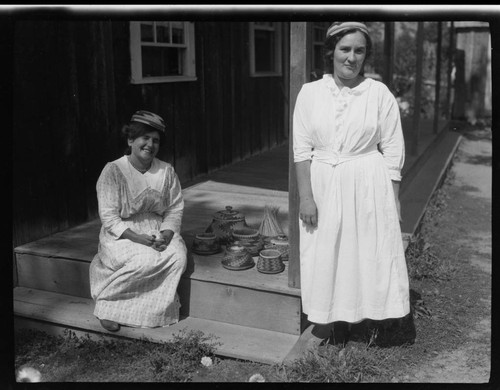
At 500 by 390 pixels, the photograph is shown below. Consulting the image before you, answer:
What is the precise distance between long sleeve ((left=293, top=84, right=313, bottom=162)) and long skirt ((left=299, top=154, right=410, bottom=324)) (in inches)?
3.6

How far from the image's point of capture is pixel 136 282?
371 cm

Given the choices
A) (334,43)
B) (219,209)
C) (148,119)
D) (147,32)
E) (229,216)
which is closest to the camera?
(334,43)

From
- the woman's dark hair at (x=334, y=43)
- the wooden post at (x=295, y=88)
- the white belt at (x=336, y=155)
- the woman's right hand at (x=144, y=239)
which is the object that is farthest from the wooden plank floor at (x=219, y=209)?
the woman's dark hair at (x=334, y=43)

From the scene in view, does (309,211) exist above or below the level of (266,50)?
below

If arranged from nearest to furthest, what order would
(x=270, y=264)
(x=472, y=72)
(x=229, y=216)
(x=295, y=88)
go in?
(x=295, y=88) < (x=270, y=264) < (x=229, y=216) < (x=472, y=72)

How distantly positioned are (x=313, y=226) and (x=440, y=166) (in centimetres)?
667

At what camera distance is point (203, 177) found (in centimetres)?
708

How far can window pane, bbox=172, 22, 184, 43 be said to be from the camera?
254 inches

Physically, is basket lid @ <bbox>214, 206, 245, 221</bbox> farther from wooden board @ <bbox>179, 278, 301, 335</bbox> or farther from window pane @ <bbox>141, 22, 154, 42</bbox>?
window pane @ <bbox>141, 22, 154, 42</bbox>

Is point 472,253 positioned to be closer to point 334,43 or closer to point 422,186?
point 422,186

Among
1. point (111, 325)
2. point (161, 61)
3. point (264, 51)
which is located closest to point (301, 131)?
point (111, 325)

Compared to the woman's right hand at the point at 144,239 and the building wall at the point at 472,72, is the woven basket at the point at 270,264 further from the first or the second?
the building wall at the point at 472,72

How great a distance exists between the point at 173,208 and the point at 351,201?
1290 millimetres

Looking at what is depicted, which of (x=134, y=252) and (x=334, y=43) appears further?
(x=134, y=252)
